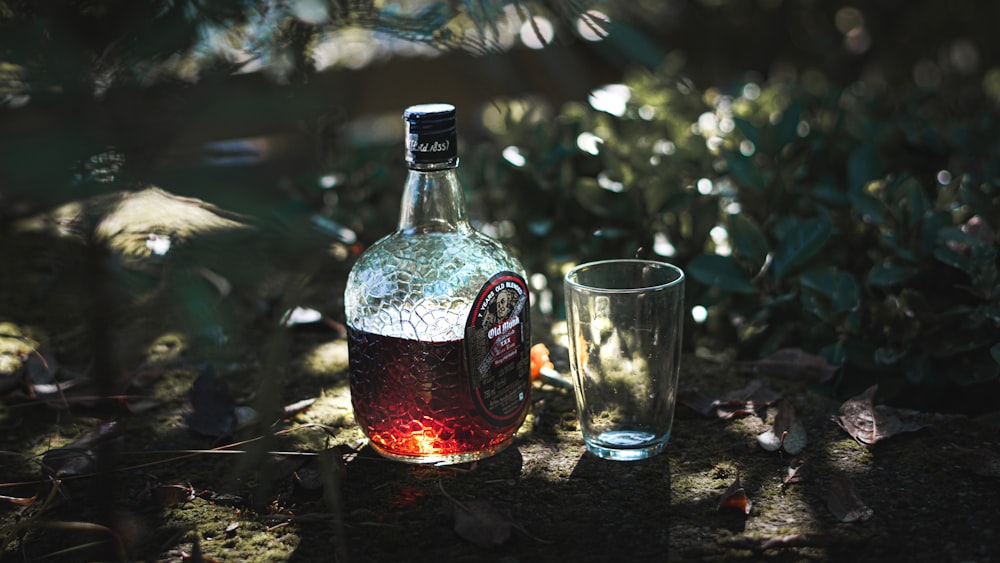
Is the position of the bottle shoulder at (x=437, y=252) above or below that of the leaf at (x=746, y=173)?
below

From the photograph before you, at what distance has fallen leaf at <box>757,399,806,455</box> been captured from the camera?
141 centimetres

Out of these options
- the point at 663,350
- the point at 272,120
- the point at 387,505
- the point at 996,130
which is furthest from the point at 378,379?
the point at 996,130

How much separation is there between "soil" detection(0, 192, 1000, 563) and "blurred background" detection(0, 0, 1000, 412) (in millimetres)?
165

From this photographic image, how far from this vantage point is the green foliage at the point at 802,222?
61.7 inches

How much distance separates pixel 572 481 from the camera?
4.43ft

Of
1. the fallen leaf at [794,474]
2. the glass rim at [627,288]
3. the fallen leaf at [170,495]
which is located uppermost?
the glass rim at [627,288]

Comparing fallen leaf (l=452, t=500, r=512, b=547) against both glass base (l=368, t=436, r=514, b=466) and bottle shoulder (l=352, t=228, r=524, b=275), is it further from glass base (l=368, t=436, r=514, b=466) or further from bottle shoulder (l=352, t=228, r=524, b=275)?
bottle shoulder (l=352, t=228, r=524, b=275)

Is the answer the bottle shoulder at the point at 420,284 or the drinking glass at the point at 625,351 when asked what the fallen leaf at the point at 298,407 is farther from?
the drinking glass at the point at 625,351

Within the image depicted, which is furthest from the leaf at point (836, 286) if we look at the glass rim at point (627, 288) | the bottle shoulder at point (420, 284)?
the bottle shoulder at point (420, 284)

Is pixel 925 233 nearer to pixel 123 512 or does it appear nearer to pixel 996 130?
pixel 996 130

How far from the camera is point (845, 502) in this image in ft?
4.00

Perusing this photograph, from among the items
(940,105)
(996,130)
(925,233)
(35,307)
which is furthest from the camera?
(940,105)

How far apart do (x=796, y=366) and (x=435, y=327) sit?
2.41 feet

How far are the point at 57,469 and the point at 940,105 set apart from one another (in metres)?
2.81
